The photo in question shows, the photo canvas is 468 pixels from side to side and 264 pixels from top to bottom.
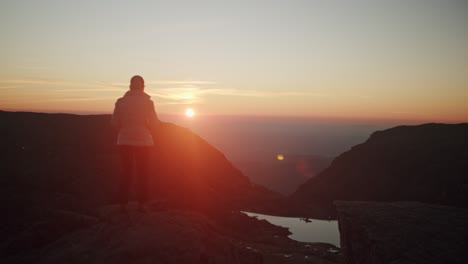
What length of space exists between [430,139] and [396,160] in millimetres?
5102

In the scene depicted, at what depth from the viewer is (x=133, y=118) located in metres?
6.61

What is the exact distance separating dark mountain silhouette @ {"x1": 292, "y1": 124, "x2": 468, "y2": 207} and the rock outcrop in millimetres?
27206

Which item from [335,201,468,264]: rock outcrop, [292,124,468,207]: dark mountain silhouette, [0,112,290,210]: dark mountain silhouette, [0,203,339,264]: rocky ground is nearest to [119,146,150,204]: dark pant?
[0,203,339,264]: rocky ground

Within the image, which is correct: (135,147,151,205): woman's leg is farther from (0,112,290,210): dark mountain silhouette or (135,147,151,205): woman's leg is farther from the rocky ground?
(0,112,290,210): dark mountain silhouette

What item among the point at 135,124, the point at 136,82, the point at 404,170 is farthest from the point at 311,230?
the point at 404,170

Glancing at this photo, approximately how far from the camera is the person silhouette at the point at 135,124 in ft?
21.7

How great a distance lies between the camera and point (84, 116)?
31844mm

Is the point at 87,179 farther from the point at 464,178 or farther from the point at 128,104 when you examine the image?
the point at 464,178

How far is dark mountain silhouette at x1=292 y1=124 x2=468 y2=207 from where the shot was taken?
31.8 m

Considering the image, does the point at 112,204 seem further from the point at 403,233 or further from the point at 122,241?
the point at 403,233

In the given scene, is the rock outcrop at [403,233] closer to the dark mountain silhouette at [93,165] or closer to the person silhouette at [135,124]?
the person silhouette at [135,124]

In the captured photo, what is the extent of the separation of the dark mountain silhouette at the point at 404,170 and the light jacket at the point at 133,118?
30.6 m

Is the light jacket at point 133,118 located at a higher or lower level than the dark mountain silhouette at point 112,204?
higher

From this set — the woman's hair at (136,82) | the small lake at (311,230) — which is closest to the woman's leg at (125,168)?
the woman's hair at (136,82)
